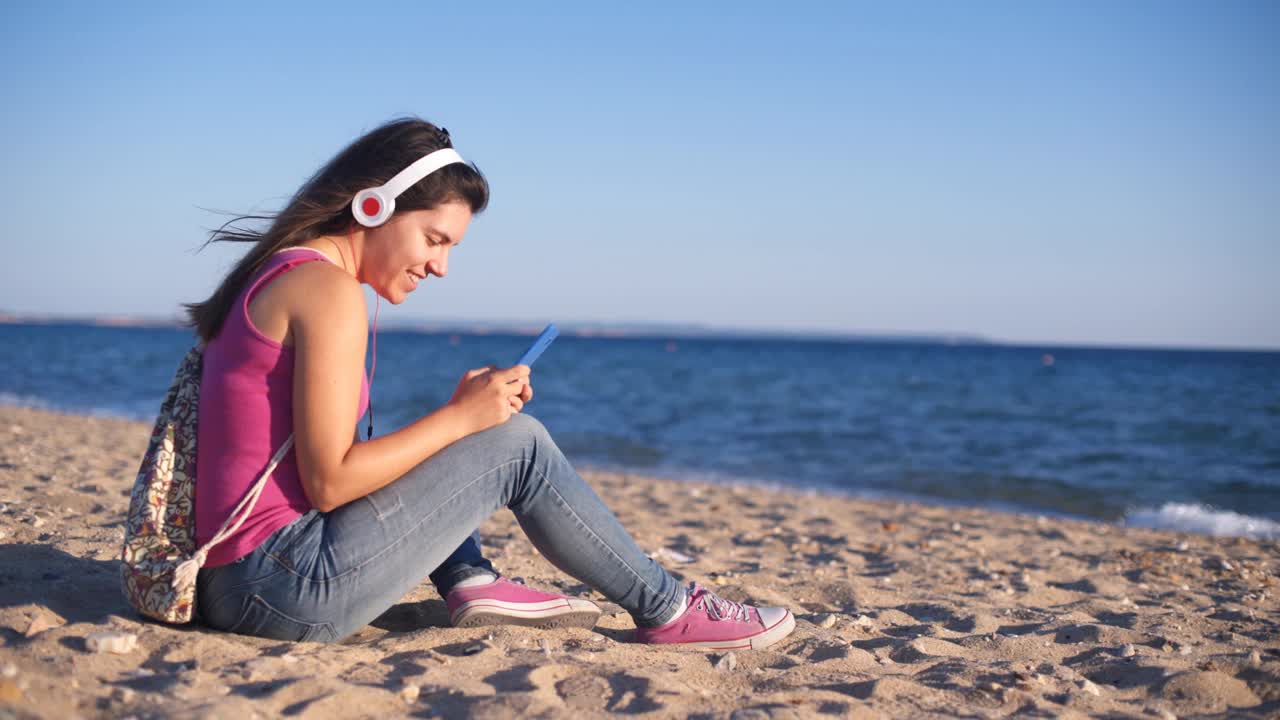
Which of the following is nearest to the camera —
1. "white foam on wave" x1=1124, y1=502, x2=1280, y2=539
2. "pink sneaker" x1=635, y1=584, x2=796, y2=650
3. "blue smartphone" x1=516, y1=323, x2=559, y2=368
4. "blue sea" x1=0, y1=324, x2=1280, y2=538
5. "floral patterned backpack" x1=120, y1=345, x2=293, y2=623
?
"floral patterned backpack" x1=120, y1=345, x2=293, y2=623

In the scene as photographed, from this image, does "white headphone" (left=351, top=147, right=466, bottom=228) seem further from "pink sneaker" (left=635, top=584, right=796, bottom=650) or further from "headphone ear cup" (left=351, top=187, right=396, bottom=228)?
"pink sneaker" (left=635, top=584, right=796, bottom=650)

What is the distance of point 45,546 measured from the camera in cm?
331

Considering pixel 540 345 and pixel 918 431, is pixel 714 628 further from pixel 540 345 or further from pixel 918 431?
pixel 918 431

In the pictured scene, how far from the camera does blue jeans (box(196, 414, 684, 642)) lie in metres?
2.22

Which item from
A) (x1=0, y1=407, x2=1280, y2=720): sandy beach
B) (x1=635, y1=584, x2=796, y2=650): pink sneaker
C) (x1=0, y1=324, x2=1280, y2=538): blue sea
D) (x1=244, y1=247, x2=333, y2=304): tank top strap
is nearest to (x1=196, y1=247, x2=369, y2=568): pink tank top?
(x1=244, y1=247, x2=333, y2=304): tank top strap

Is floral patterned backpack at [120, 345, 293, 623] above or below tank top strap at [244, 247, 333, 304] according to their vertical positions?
below

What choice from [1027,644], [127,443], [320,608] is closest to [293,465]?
[320,608]

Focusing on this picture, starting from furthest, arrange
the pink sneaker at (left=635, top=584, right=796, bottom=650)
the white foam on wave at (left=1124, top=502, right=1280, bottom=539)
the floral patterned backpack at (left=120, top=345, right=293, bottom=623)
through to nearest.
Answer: the white foam on wave at (left=1124, top=502, right=1280, bottom=539) < the pink sneaker at (left=635, top=584, right=796, bottom=650) < the floral patterned backpack at (left=120, top=345, right=293, bottom=623)

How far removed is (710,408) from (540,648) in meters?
17.3

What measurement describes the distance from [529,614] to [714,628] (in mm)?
570

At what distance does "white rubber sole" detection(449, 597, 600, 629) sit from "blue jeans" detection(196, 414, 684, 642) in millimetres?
257

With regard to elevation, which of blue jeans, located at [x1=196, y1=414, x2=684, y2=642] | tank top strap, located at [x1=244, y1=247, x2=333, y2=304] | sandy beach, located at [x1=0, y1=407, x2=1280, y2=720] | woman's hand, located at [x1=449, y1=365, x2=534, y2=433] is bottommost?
sandy beach, located at [x1=0, y1=407, x2=1280, y2=720]

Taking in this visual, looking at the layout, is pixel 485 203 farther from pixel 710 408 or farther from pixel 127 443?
pixel 710 408

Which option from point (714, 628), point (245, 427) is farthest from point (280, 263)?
point (714, 628)
